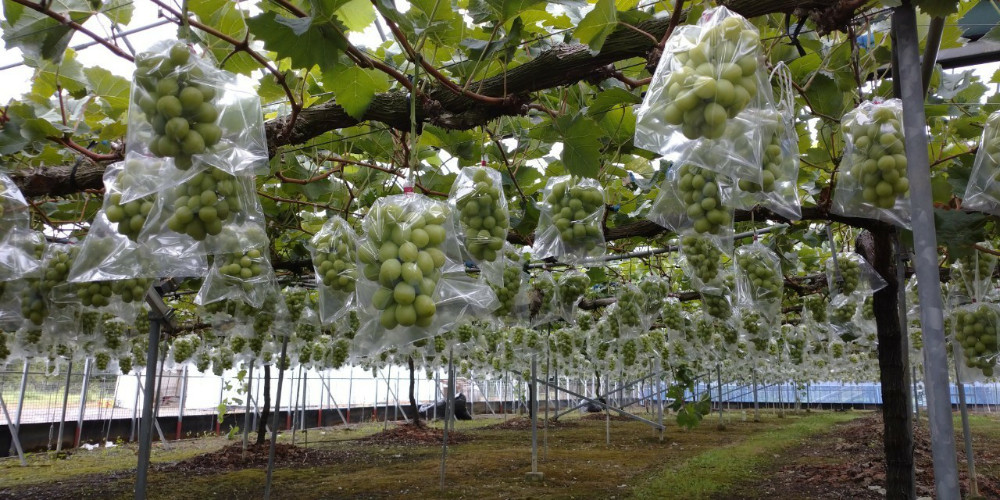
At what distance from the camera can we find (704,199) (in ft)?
6.12

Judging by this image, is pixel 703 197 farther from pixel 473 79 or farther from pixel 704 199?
pixel 473 79

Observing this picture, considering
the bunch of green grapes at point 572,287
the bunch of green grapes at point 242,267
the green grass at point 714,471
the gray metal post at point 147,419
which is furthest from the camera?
the green grass at point 714,471

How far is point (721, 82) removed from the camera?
49.9 inches

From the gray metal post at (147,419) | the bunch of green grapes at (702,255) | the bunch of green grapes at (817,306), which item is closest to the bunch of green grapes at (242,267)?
the gray metal post at (147,419)

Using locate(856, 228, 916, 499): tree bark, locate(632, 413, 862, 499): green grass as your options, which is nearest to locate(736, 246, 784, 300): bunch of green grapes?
locate(856, 228, 916, 499): tree bark

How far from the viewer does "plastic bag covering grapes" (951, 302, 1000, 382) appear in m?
3.10

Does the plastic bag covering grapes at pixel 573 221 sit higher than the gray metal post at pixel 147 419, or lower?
higher

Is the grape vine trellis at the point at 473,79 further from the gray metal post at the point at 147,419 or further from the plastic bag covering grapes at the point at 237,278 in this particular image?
the gray metal post at the point at 147,419

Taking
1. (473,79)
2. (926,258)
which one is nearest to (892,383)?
(926,258)

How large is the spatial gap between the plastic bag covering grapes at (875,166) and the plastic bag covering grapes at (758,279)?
7.08 ft

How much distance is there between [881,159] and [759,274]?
7.91 feet

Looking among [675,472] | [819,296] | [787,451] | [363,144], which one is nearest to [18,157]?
[363,144]

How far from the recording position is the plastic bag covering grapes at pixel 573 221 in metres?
2.62

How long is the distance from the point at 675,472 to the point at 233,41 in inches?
325
